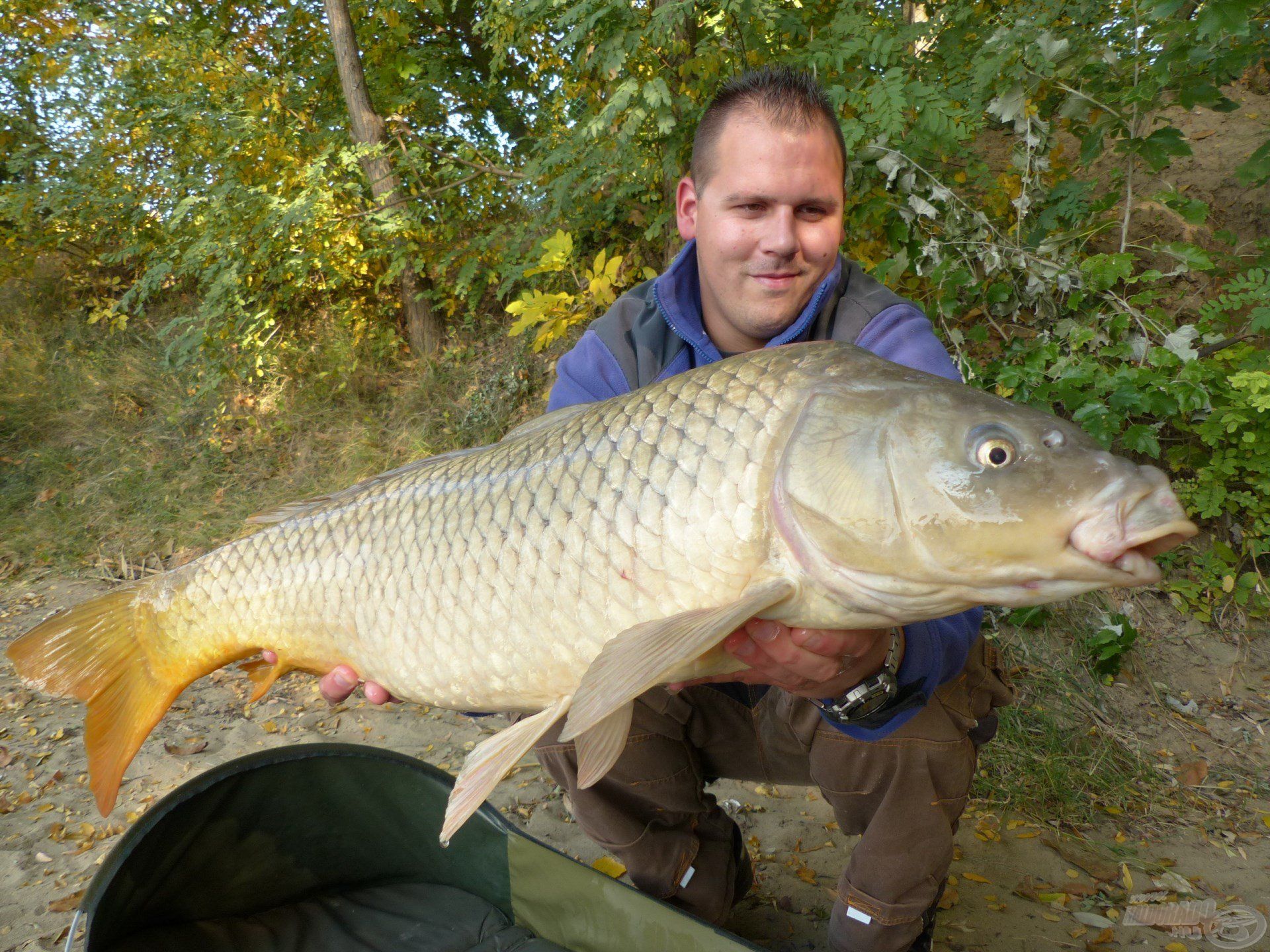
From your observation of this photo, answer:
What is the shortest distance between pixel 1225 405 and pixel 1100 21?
1.28m

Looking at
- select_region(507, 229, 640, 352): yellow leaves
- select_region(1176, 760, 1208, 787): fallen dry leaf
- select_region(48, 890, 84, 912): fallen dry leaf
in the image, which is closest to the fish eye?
select_region(1176, 760, 1208, 787): fallen dry leaf

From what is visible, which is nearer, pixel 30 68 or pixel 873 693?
pixel 873 693

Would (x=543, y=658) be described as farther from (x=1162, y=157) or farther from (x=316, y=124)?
(x=316, y=124)

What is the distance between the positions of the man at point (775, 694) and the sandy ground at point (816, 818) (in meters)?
0.22

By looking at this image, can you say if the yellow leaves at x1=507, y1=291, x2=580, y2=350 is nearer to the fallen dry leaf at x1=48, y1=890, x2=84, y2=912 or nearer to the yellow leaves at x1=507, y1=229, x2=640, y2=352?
the yellow leaves at x1=507, y1=229, x2=640, y2=352

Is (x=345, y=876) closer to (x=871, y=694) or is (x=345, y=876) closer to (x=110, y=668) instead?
(x=110, y=668)

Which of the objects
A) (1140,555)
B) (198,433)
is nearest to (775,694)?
(1140,555)

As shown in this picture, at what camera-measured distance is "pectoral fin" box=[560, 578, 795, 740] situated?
2.75 feet

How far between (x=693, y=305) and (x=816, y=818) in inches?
46.0

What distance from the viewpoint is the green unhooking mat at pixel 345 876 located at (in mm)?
1323

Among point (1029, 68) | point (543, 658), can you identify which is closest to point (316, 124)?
point (1029, 68)

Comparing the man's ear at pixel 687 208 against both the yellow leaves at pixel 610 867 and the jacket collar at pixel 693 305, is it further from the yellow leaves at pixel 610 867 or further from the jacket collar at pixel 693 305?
the yellow leaves at pixel 610 867

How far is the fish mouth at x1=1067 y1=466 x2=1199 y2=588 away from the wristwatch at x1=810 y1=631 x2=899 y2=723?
1.39 ft

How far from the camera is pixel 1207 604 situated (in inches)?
93.5
